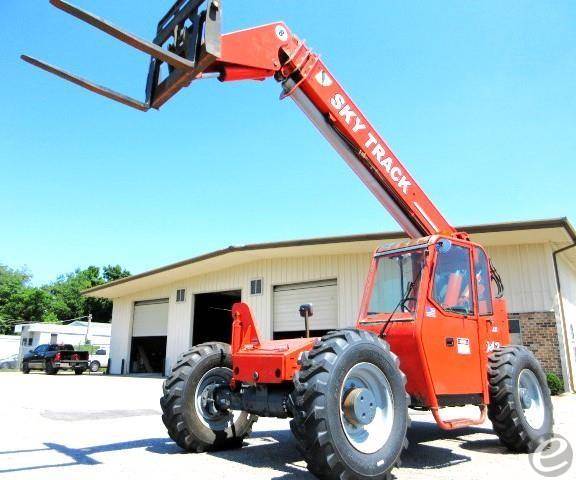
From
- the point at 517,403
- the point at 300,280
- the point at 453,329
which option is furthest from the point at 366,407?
the point at 300,280

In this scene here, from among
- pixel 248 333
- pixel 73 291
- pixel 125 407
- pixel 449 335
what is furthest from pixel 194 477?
pixel 73 291

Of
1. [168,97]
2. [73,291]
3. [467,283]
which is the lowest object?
[467,283]

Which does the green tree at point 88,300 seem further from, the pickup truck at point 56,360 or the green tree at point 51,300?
the pickup truck at point 56,360

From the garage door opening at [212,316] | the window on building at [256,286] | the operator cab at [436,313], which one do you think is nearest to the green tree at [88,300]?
the garage door opening at [212,316]

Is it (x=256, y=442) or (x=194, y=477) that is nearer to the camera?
(x=194, y=477)

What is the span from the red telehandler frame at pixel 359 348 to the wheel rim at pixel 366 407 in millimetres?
13

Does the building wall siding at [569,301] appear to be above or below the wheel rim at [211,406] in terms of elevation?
above

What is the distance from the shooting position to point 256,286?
22.2 m

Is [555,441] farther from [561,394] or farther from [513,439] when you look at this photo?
[561,394]

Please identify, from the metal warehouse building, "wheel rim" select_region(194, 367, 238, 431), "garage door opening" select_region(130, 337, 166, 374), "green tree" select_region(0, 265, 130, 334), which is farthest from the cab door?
"green tree" select_region(0, 265, 130, 334)

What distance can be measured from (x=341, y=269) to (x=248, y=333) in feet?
43.3

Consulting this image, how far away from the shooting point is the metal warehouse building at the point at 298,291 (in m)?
15.3

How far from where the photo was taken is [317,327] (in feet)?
65.8

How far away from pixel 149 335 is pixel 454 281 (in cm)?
2469
